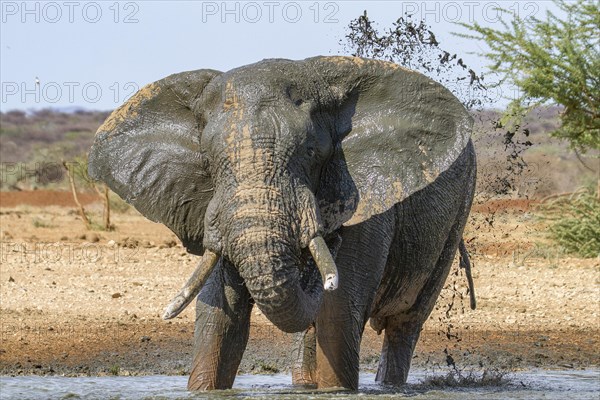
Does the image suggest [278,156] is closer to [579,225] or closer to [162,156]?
[162,156]

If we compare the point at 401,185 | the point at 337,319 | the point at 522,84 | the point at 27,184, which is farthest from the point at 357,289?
the point at 27,184

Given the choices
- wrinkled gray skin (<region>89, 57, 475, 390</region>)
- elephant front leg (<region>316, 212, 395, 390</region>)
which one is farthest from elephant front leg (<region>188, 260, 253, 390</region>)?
elephant front leg (<region>316, 212, 395, 390</region>)

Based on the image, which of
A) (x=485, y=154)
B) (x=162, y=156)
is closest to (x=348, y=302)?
(x=162, y=156)

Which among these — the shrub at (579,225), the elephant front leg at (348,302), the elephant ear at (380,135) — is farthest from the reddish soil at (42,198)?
the elephant ear at (380,135)

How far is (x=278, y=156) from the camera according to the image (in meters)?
6.51

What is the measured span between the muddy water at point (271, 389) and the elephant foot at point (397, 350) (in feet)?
0.42

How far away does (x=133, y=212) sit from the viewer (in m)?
28.1

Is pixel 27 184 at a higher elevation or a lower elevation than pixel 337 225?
lower

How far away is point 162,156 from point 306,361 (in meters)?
2.17

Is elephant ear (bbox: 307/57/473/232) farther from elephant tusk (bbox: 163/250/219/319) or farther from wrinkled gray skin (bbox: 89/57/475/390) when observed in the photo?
elephant tusk (bbox: 163/250/219/319)

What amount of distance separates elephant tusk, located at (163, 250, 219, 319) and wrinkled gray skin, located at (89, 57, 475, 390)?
0.08 m

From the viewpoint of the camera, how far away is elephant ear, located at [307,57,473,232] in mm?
7105

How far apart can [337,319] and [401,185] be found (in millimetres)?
842

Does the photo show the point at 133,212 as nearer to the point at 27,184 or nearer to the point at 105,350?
the point at 27,184
